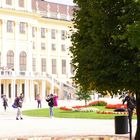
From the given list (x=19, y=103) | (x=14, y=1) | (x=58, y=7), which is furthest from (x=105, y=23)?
(x=58, y=7)

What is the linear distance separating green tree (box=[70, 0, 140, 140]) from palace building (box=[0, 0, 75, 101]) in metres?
61.6

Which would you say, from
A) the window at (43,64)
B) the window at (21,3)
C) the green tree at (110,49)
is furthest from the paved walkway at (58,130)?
the window at (43,64)

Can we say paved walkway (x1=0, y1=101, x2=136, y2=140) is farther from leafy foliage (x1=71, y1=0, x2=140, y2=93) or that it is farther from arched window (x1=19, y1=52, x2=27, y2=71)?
arched window (x1=19, y1=52, x2=27, y2=71)

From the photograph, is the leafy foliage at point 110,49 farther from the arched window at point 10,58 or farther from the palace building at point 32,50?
the arched window at point 10,58

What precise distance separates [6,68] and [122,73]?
66.4m

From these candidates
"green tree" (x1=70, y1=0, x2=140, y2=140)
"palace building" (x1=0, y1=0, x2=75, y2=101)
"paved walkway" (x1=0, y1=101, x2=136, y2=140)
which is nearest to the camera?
"green tree" (x1=70, y1=0, x2=140, y2=140)

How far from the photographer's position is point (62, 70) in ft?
330

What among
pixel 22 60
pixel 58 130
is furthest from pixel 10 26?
pixel 58 130

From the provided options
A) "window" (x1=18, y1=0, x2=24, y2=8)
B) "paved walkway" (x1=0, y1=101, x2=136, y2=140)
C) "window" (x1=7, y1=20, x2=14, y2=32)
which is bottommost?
"paved walkway" (x1=0, y1=101, x2=136, y2=140)

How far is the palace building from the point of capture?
82562 mm

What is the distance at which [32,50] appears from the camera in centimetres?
9319

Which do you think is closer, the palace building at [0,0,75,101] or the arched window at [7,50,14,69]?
the palace building at [0,0,75,101]

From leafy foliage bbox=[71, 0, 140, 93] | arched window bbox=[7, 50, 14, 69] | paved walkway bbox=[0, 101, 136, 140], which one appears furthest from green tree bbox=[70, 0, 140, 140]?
arched window bbox=[7, 50, 14, 69]

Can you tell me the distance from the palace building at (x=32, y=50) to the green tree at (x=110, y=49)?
2426 inches
